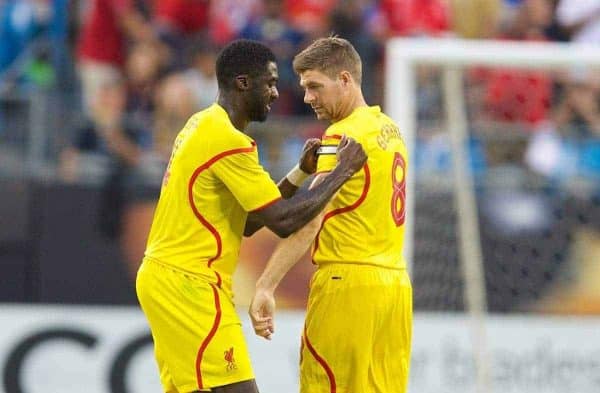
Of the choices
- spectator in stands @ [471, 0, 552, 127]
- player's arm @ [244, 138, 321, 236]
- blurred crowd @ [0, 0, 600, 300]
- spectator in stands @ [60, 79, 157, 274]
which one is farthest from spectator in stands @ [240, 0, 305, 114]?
player's arm @ [244, 138, 321, 236]

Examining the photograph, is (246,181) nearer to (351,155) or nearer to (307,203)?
(307,203)

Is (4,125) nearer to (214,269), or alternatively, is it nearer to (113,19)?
(113,19)

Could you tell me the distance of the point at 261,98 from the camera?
6305mm

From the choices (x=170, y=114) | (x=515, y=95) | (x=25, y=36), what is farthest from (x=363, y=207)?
(x=25, y=36)

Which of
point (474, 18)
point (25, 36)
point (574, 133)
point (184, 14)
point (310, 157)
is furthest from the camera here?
point (25, 36)

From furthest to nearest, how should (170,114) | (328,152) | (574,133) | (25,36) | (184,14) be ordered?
(25,36), (184,14), (170,114), (574,133), (328,152)

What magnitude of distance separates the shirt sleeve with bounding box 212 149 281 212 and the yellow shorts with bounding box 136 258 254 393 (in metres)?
0.43

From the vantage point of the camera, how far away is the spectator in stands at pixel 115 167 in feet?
34.3

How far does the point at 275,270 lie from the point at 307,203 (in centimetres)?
36

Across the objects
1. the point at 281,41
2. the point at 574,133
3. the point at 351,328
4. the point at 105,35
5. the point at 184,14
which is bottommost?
the point at 351,328

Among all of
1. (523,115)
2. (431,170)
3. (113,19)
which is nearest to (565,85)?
(523,115)

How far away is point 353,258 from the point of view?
6426mm

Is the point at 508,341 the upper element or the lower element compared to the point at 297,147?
lower

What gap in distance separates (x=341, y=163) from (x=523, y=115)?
15.6ft
